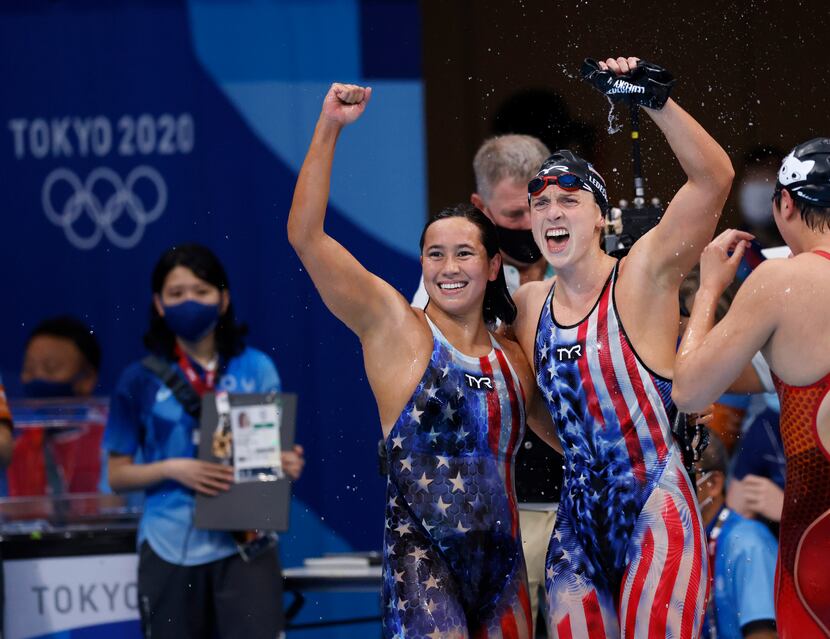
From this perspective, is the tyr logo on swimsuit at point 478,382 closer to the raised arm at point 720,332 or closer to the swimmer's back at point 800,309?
the raised arm at point 720,332

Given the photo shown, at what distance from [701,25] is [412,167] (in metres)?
2.37

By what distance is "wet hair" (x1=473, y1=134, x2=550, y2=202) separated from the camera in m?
6.87

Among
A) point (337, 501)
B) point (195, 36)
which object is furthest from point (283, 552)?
point (195, 36)

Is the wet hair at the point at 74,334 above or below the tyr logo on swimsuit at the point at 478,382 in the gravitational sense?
above

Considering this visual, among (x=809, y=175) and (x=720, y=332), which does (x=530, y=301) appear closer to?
(x=720, y=332)

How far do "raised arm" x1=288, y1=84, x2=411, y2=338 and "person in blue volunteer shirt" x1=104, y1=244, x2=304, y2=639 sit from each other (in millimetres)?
2149

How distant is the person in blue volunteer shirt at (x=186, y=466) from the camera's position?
7473mm

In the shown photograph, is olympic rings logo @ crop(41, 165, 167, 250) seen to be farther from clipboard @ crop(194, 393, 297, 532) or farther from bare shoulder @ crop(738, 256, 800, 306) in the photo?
bare shoulder @ crop(738, 256, 800, 306)

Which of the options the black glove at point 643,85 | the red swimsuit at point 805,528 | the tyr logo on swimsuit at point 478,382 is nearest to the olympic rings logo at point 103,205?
the tyr logo on swimsuit at point 478,382

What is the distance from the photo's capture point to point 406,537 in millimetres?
5523

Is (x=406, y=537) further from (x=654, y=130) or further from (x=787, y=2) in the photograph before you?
(x=787, y=2)

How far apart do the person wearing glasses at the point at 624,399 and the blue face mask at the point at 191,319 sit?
2.69m

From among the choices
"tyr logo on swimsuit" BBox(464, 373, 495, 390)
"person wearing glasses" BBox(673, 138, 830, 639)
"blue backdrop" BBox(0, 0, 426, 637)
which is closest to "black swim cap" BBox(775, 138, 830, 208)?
"person wearing glasses" BBox(673, 138, 830, 639)

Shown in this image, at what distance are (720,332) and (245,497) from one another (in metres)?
3.23
